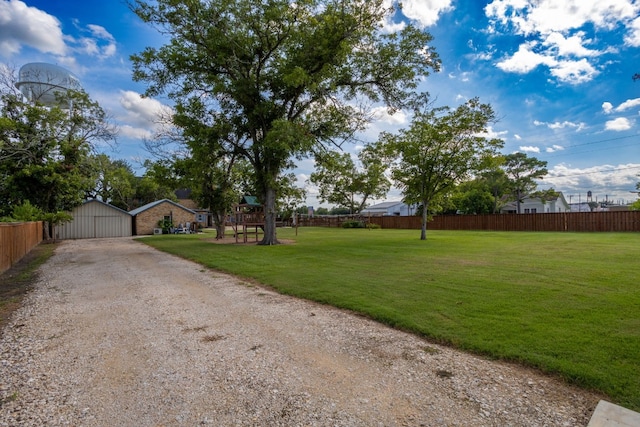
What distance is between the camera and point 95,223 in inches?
1099

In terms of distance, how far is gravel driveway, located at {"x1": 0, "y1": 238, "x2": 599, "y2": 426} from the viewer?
2371 millimetres

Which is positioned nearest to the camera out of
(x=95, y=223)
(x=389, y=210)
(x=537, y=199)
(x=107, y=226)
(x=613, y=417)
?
(x=613, y=417)

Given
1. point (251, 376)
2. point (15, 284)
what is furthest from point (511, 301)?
point (15, 284)

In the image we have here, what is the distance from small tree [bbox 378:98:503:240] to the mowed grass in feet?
29.3

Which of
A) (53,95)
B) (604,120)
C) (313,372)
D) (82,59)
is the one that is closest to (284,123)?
(82,59)

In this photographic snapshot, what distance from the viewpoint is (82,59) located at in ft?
44.9

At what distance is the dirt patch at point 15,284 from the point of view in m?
5.32

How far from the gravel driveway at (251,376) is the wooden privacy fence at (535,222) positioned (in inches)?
1053

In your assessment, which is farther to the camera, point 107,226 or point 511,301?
point 107,226

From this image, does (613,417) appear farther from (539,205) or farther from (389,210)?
(389,210)

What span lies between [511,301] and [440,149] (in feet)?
47.7

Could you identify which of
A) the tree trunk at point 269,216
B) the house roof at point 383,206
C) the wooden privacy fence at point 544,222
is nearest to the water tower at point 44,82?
the tree trunk at point 269,216

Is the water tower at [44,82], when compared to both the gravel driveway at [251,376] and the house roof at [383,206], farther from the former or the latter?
the house roof at [383,206]

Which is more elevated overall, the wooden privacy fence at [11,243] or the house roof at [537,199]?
the house roof at [537,199]
